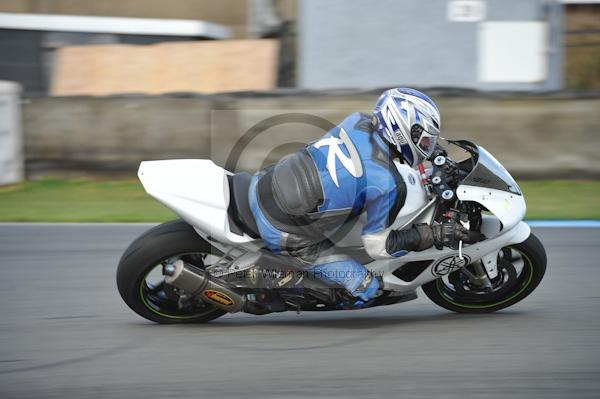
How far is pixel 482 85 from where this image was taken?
12547 mm

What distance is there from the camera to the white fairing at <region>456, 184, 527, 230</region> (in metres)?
5.04

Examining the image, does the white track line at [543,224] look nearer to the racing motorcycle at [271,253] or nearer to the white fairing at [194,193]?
the racing motorcycle at [271,253]

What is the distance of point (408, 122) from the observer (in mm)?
4887

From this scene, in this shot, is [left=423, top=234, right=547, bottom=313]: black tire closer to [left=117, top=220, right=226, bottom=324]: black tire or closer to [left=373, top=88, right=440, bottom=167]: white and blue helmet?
[left=373, top=88, right=440, bottom=167]: white and blue helmet

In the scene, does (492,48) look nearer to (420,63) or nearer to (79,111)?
(420,63)

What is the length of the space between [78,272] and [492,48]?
24.9 feet

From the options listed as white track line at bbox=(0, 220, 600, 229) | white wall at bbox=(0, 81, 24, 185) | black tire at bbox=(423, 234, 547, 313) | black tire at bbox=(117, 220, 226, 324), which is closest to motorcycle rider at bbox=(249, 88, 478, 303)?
black tire at bbox=(117, 220, 226, 324)

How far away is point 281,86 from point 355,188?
9.24 m

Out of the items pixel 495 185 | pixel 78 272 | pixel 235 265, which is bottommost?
pixel 78 272

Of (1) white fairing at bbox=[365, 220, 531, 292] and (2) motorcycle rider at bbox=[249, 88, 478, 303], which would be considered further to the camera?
(1) white fairing at bbox=[365, 220, 531, 292]

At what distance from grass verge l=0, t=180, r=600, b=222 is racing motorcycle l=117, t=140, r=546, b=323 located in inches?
149

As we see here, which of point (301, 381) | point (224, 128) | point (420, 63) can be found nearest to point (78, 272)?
point (301, 381)

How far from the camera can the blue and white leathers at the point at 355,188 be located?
16.1ft

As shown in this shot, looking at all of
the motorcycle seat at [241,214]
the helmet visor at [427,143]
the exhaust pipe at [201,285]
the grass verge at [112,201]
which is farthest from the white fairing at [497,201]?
the grass verge at [112,201]
